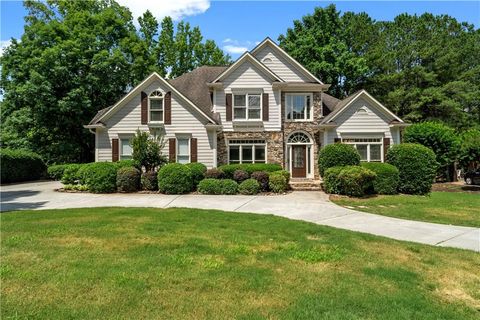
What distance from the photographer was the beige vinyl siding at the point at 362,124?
2084cm

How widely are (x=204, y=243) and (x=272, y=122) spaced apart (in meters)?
15.6

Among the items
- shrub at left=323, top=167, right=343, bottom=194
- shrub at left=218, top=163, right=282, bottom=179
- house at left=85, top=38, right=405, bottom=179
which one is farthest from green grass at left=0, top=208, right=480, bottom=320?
house at left=85, top=38, right=405, bottom=179

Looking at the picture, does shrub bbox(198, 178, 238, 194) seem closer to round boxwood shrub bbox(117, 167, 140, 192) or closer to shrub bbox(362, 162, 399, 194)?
round boxwood shrub bbox(117, 167, 140, 192)

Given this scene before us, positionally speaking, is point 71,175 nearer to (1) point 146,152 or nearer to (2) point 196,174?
(1) point 146,152

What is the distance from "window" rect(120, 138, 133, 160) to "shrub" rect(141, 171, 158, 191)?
4.00 metres

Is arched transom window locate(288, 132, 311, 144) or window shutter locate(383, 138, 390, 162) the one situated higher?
arched transom window locate(288, 132, 311, 144)

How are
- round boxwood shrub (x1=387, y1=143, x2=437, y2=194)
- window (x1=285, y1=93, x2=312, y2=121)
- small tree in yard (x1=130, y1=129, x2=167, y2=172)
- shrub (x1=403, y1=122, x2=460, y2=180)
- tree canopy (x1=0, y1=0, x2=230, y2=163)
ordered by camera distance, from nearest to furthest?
round boxwood shrub (x1=387, y1=143, x2=437, y2=194) → small tree in yard (x1=130, y1=129, x2=167, y2=172) → shrub (x1=403, y1=122, x2=460, y2=180) → window (x1=285, y1=93, x2=312, y2=121) → tree canopy (x1=0, y1=0, x2=230, y2=163)

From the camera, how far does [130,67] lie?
30109 mm

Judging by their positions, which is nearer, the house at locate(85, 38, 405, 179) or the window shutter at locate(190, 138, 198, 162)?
the window shutter at locate(190, 138, 198, 162)

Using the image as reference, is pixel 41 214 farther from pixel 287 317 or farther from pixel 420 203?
pixel 420 203

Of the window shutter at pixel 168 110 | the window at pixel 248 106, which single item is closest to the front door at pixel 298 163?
the window at pixel 248 106

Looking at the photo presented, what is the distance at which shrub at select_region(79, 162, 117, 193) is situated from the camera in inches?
637

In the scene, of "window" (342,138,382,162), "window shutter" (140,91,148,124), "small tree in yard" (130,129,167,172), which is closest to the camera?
"small tree in yard" (130,129,167,172)

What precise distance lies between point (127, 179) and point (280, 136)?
31.7 feet
